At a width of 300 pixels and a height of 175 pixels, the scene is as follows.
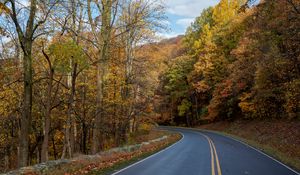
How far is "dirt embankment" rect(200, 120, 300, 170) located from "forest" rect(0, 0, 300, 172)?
1410 millimetres

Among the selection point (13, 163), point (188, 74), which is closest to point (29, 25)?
point (13, 163)

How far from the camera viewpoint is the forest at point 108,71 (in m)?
14.0

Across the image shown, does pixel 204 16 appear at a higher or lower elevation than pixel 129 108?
higher

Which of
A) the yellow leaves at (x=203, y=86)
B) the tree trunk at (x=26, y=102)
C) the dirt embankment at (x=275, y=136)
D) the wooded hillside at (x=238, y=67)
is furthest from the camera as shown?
the yellow leaves at (x=203, y=86)

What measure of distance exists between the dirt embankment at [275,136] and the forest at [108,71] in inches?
55.5

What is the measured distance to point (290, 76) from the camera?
88.1 ft

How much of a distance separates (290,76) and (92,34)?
1868 centimetres

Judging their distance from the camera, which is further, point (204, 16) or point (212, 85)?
point (204, 16)

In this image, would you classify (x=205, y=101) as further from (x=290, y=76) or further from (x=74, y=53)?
(x=74, y=53)

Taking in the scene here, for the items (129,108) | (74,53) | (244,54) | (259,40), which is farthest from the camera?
(244,54)

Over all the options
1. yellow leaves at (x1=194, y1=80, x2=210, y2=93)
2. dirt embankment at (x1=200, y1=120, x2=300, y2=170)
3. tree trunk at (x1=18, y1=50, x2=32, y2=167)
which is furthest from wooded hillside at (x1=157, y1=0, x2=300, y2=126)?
tree trunk at (x1=18, y1=50, x2=32, y2=167)

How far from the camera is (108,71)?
22.1m

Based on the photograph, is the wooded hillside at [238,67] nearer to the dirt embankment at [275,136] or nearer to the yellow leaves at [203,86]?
the yellow leaves at [203,86]

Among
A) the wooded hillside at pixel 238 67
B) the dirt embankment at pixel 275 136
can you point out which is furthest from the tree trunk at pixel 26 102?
the dirt embankment at pixel 275 136
